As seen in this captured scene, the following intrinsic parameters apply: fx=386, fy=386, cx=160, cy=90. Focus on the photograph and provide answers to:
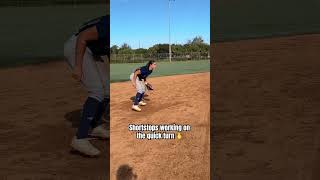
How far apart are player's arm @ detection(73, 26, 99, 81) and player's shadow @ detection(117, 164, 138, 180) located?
1252 mm

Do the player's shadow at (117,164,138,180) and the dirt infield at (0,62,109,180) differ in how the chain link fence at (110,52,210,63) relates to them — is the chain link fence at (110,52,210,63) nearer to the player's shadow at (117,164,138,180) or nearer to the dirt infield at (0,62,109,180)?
the dirt infield at (0,62,109,180)

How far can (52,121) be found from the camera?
7539mm

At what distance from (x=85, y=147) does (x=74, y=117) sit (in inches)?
108

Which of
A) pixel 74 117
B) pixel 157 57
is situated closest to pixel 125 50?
pixel 157 57
